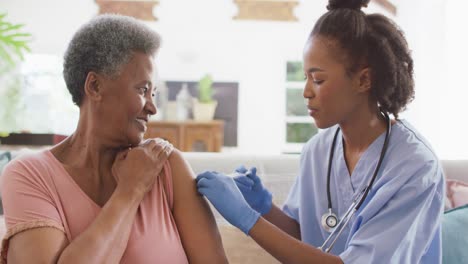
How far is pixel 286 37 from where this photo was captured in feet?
23.4

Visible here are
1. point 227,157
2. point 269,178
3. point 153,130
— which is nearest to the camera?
point 269,178

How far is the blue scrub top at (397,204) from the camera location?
125cm

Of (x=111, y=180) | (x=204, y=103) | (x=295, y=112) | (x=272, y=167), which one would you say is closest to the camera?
(x=111, y=180)

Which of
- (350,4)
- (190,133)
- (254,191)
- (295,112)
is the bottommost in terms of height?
(190,133)

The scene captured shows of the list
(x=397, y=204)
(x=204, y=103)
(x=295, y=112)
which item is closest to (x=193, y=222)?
(x=397, y=204)

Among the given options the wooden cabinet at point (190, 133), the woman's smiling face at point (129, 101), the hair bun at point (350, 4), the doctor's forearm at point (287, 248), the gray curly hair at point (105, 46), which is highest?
the hair bun at point (350, 4)

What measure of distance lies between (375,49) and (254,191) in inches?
19.2

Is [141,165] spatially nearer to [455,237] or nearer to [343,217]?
[343,217]

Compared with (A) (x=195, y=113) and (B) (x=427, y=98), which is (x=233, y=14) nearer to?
(A) (x=195, y=113)

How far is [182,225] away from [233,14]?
6095 millimetres

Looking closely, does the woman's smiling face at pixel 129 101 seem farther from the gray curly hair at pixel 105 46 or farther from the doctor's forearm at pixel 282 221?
the doctor's forearm at pixel 282 221

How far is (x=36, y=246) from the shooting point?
3.38 ft

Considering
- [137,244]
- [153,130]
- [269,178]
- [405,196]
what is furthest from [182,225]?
[153,130]

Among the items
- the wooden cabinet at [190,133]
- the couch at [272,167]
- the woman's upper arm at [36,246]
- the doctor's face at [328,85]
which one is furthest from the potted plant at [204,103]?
the woman's upper arm at [36,246]
